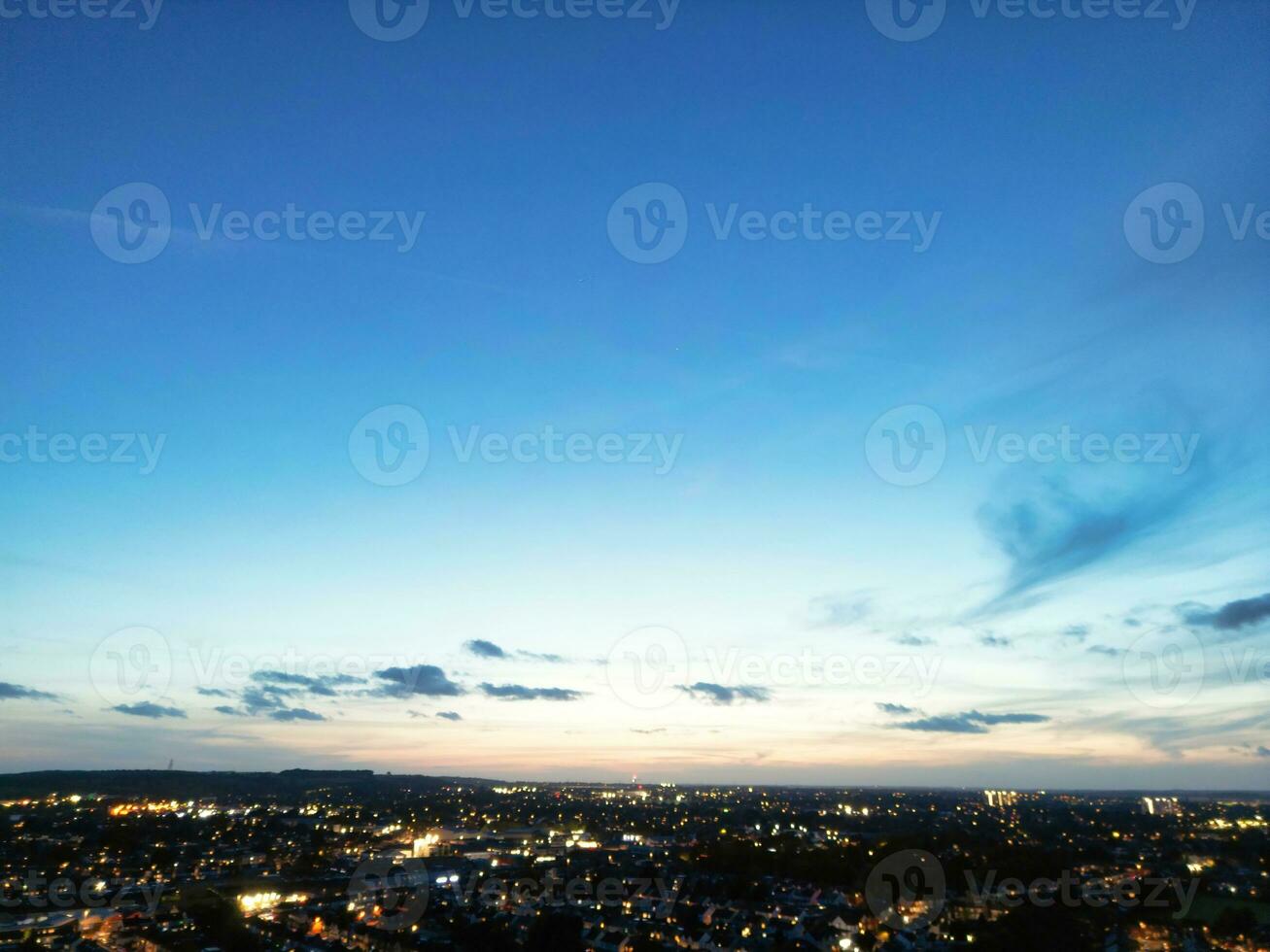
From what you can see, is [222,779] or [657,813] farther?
[222,779]

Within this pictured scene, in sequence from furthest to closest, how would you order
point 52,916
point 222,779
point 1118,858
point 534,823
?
point 222,779
point 534,823
point 1118,858
point 52,916

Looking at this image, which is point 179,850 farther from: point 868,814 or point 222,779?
point 222,779

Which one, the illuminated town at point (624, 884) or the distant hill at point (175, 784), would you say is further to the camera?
the distant hill at point (175, 784)

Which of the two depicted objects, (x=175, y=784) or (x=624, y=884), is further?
(x=175, y=784)

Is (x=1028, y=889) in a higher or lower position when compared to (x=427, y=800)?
higher

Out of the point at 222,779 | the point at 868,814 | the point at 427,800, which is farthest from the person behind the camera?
the point at 222,779

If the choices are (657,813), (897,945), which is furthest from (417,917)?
(657,813)

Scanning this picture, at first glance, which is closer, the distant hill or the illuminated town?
the illuminated town
